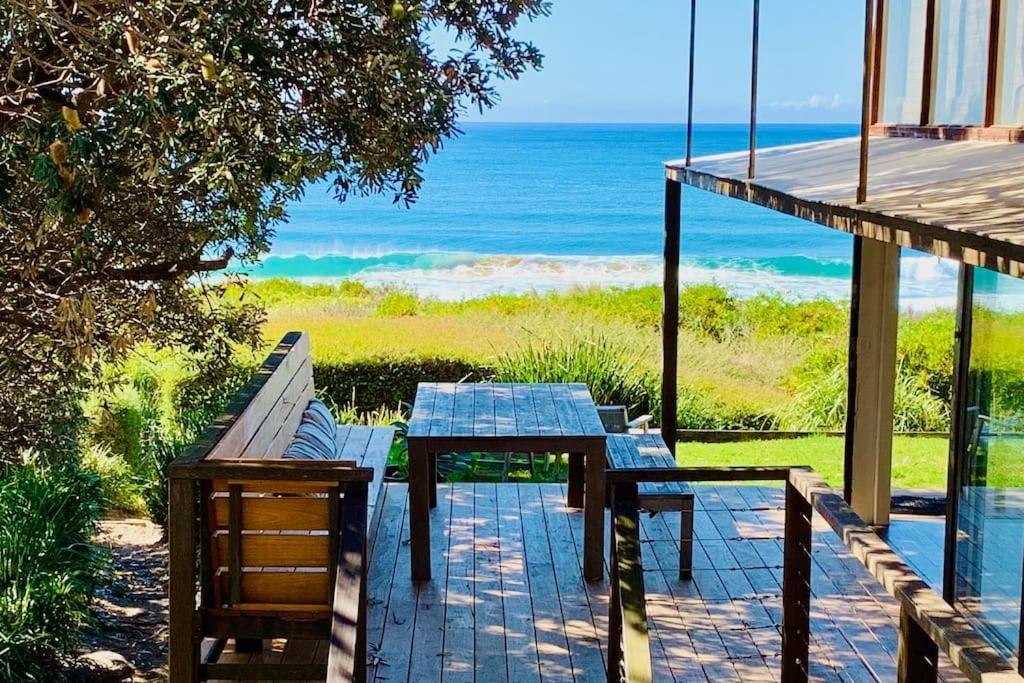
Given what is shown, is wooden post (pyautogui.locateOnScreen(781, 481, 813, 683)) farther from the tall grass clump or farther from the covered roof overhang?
the tall grass clump

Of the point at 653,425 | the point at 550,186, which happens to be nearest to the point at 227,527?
the point at 653,425

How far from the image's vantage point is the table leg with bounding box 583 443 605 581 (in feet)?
18.4

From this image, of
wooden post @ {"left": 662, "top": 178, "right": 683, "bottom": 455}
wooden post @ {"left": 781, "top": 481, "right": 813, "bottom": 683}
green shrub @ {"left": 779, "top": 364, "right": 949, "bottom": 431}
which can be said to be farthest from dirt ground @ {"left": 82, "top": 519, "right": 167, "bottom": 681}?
green shrub @ {"left": 779, "top": 364, "right": 949, "bottom": 431}

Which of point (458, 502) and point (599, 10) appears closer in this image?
point (458, 502)

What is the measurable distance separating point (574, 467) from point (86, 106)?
3.79 metres

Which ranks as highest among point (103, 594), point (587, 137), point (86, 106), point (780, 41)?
point (780, 41)

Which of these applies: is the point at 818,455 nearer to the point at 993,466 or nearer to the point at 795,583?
the point at 993,466

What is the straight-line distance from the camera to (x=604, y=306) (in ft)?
61.3

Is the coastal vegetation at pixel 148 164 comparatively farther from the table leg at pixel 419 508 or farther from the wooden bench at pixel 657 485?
the wooden bench at pixel 657 485

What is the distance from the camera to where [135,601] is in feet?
23.0

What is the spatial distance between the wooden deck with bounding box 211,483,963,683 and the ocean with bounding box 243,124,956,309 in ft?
73.7

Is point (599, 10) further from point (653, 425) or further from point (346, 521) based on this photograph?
point (346, 521)

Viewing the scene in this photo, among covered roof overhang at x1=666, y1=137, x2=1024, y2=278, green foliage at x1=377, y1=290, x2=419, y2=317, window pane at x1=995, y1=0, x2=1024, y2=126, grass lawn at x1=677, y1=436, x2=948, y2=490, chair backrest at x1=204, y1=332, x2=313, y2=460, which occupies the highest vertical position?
window pane at x1=995, y1=0, x2=1024, y2=126

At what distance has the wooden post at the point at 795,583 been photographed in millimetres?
3766
